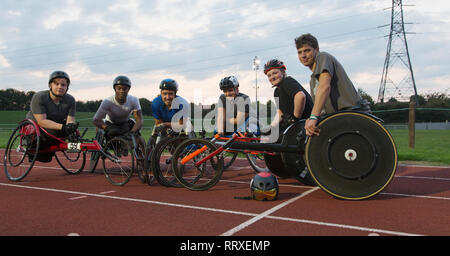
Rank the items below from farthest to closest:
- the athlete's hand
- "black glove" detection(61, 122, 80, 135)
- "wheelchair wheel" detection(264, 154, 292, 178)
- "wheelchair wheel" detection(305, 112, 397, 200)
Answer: "black glove" detection(61, 122, 80, 135) < "wheelchair wheel" detection(264, 154, 292, 178) < the athlete's hand < "wheelchair wheel" detection(305, 112, 397, 200)

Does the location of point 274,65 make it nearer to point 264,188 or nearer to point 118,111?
point 264,188

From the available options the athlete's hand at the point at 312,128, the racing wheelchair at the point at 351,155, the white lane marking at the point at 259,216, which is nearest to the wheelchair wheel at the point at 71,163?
the white lane marking at the point at 259,216

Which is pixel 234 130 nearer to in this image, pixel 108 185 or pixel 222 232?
pixel 108 185

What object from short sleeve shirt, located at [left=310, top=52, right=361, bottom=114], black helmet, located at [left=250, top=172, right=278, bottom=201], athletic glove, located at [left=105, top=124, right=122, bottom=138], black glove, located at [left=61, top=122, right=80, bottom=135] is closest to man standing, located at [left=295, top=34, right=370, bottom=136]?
short sleeve shirt, located at [left=310, top=52, right=361, bottom=114]

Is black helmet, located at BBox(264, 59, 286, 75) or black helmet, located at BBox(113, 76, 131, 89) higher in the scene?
black helmet, located at BBox(264, 59, 286, 75)

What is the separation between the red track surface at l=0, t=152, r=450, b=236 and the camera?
132 inches

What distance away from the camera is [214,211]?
4.09 meters

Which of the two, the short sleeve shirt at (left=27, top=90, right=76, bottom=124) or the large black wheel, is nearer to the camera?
the large black wheel

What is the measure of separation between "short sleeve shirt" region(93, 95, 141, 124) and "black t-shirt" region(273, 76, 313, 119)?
3145 millimetres

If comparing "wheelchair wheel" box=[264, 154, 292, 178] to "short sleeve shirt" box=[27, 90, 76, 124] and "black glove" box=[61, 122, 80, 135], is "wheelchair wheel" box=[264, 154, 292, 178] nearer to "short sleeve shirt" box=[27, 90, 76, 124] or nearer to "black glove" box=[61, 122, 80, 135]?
"black glove" box=[61, 122, 80, 135]

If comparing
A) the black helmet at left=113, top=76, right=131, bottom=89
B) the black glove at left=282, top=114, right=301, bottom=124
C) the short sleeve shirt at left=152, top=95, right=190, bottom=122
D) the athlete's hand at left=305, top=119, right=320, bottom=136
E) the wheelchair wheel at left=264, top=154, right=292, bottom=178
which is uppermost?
the black helmet at left=113, top=76, right=131, bottom=89

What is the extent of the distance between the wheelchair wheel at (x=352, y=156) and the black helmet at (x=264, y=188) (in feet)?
1.82

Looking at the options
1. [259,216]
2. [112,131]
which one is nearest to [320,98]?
[259,216]
